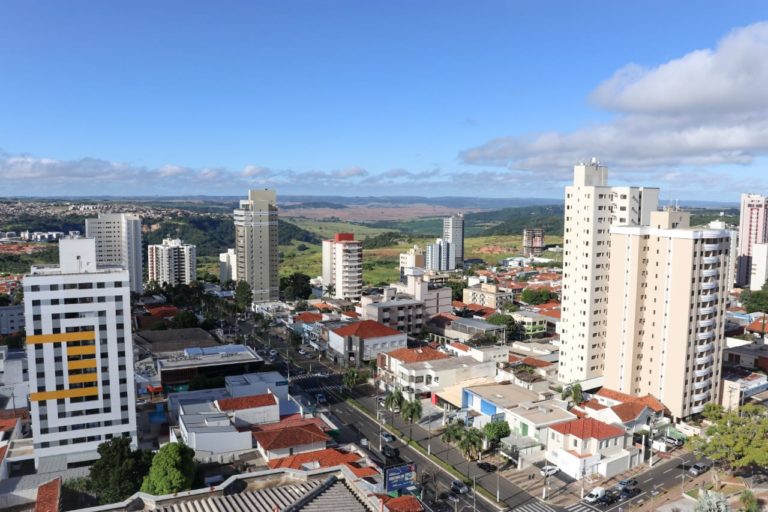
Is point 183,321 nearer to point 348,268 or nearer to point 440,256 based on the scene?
point 348,268

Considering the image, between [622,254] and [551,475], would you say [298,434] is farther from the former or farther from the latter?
[622,254]

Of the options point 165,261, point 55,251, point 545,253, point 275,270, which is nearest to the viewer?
point 275,270

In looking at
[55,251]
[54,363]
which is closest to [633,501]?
[54,363]

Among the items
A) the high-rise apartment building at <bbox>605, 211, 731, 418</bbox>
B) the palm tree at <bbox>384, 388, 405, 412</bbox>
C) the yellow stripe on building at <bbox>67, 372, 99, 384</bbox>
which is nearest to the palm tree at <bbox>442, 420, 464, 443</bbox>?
the palm tree at <bbox>384, 388, 405, 412</bbox>

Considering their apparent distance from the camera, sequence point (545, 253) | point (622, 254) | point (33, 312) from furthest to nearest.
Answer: point (545, 253)
point (622, 254)
point (33, 312)

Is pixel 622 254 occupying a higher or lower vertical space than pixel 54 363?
higher

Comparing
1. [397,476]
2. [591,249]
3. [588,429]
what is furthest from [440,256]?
[397,476]

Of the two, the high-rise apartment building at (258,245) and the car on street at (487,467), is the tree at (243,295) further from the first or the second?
the car on street at (487,467)
